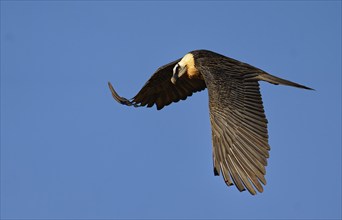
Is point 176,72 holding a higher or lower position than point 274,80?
higher

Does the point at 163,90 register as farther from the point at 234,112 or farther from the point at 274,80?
the point at 234,112

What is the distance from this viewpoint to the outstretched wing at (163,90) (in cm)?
1320

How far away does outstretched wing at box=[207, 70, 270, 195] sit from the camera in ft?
30.3

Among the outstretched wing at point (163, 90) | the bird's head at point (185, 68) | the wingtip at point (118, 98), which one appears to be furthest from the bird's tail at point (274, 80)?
the wingtip at point (118, 98)

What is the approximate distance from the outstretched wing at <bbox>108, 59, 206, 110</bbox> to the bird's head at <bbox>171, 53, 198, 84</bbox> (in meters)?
0.44

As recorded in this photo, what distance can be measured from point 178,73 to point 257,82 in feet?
6.93

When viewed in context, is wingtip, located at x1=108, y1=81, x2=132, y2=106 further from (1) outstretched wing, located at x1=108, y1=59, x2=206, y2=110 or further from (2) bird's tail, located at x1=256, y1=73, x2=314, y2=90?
(2) bird's tail, located at x1=256, y1=73, x2=314, y2=90

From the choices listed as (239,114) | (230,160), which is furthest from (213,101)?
(230,160)

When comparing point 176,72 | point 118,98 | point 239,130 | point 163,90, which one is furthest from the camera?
point 163,90

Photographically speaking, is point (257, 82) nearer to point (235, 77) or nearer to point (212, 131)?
point (235, 77)

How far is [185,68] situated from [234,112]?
8.11ft

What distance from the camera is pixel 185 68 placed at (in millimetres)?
12453

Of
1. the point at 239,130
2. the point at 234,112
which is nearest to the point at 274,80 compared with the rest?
the point at 234,112

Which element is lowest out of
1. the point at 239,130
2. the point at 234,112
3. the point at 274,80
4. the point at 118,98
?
the point at 239,130
